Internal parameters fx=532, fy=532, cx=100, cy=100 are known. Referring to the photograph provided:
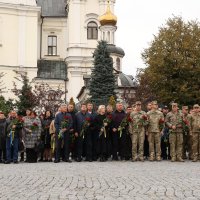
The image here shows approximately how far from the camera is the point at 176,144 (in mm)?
16234

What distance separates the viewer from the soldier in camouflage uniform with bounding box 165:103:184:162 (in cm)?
1605

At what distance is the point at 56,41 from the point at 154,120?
122 ft

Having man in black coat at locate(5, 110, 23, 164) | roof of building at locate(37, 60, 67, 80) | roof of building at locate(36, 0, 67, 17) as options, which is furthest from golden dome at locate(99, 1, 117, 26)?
man in black coat at locate(5, 110, 23, 164)

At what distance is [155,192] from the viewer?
8.12 metres

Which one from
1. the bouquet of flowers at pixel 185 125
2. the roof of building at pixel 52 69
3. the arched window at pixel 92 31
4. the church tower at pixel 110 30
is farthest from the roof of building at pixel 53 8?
the bouquet of flowers at pixel 185 125

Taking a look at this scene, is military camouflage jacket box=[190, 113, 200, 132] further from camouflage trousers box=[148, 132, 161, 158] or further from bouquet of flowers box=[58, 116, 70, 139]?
bouquet of flowers box=[58, 116, 70, 139]

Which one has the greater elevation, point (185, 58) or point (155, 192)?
point (185, 58)

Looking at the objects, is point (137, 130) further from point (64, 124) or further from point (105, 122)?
point (64, 124)

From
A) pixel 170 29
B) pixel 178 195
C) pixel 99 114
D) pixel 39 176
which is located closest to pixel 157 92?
pixel 170 29

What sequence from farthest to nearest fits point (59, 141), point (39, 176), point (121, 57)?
point (121, 57)
point (59, 141)
point (39, 176)

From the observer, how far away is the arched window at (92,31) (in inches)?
1940

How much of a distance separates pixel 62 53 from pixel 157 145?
36575mm

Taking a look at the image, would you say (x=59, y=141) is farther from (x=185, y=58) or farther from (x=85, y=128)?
(x=185, y=58)

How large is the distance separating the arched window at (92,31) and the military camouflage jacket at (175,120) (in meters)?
33.6
